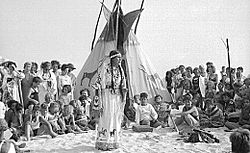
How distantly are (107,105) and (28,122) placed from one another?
4.62 feet

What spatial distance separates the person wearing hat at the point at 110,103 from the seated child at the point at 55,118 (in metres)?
1.21

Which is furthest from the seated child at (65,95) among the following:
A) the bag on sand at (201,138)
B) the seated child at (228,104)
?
the seated child at (228,104)

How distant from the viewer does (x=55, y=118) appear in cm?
566

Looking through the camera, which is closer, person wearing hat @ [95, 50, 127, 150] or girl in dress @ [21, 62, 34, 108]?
person wearing hat @ [95, 50, 127, 150]

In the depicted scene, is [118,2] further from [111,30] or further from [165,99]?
[165,99]

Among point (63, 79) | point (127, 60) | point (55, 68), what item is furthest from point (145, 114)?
point (127, 60)

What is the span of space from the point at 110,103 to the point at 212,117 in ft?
8.46

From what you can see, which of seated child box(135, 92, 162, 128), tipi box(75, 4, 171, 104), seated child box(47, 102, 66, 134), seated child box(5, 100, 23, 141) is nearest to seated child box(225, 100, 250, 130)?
seated child box(135, 92, 162, 128)

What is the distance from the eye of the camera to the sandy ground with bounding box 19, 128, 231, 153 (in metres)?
4.66

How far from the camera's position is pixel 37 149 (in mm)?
4699

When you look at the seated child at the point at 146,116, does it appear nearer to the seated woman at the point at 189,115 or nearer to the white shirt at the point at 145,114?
the white shirt at the point at 145,114

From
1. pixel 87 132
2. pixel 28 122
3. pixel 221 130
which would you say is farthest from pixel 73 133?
pixel 221 130

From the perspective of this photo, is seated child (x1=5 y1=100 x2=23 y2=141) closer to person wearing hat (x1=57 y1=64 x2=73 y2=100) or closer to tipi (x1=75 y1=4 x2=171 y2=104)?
person wearing hat (x1=57 y1=64 x2=73 y2=100)

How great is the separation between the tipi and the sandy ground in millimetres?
2370
